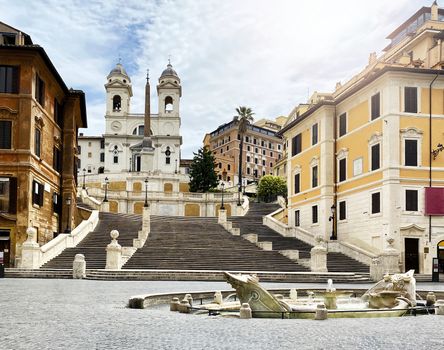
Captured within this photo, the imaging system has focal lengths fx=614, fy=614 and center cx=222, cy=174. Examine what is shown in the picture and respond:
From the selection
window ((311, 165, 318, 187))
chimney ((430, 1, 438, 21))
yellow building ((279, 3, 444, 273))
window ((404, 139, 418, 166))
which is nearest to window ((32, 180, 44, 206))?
yellow building ((279, 3, 444, 273))

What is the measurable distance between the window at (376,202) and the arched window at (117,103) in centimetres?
8509

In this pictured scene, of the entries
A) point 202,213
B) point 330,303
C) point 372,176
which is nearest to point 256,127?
point 202,213

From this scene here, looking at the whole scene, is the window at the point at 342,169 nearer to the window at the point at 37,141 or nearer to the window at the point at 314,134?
the window at the point at 314,134

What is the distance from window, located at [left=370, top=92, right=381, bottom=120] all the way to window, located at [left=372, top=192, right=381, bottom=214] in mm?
4721

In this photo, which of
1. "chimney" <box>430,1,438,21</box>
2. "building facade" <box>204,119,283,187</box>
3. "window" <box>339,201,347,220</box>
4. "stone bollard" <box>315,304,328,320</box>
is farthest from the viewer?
"building facade" <box>204,119,283,187</box>

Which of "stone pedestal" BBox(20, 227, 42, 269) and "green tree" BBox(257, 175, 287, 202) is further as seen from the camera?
"green tree" BBox(257, 175, 287, 202)

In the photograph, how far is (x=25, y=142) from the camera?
34750 mm

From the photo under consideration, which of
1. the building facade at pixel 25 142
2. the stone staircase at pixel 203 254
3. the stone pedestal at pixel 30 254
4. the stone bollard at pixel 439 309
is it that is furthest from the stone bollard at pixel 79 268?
the stone bollard at pixel 439 309

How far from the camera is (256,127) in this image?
134 m

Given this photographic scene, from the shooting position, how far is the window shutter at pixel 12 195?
33.9m

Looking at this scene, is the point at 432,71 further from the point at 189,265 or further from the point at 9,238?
the point at 9,238

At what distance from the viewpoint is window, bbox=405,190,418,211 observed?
34656mm

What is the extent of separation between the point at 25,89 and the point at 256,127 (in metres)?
101

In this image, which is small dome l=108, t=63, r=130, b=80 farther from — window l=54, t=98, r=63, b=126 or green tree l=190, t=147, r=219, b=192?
window l=54, t=98, r=63, b=126
